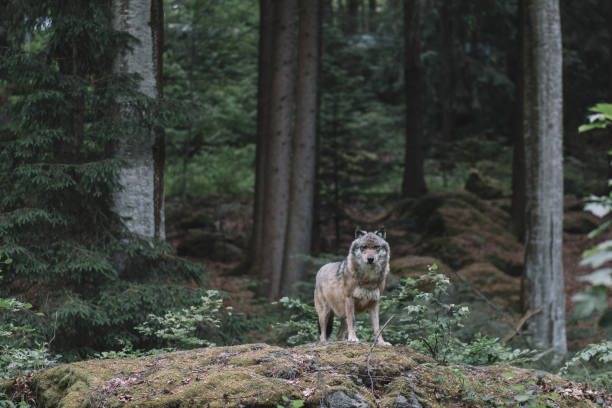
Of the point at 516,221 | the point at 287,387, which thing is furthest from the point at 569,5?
the point at 287,387

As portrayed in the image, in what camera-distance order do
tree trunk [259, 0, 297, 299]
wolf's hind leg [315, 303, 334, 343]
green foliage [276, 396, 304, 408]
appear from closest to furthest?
green foliage [276, 396, 304, 408] < wolf's hind leg [315, 303, 334, 343] < tree trunk [259, 0, 297, 299]

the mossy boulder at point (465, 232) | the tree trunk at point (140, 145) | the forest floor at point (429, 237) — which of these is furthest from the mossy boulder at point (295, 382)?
the mossy boulder at point (465, 232)

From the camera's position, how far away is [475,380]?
4.76 metres

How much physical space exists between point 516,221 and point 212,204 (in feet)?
40.7

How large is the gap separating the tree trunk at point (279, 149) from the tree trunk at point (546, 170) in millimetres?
5792

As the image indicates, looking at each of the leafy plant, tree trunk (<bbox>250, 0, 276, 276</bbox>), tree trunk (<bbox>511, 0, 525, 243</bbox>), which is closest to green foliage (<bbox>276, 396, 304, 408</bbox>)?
the leafy plant

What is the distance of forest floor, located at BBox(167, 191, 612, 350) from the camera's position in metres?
16.1

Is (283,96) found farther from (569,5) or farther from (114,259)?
(569,5)

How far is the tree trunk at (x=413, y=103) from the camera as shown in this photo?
2311cm

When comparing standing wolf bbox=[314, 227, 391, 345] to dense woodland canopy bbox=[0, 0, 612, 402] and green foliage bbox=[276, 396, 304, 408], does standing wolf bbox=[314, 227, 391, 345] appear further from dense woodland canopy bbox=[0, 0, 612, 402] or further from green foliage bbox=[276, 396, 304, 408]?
green foliage bbox=[276, 396, 304, 408]

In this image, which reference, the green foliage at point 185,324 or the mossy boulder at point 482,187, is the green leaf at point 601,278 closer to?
the green foliage at point 185,324

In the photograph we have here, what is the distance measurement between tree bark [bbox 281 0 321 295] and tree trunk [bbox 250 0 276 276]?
11.2 ft

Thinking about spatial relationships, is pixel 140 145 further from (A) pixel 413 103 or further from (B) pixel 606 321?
(A) pixel 413 103

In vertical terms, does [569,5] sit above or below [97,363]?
above
